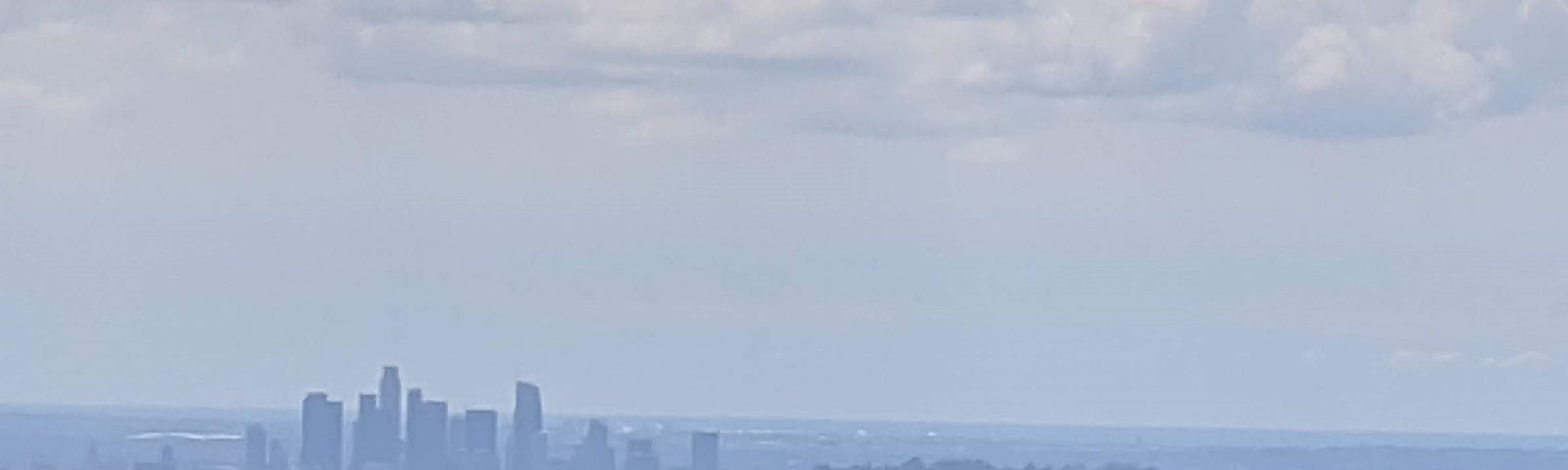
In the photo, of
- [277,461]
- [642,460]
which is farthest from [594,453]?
[277,461]

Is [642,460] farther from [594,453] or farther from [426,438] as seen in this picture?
[426,438]

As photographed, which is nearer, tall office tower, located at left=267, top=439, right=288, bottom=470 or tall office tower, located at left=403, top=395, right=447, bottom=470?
tall office tower, located at left=403, top=395, right=447, bottom=470

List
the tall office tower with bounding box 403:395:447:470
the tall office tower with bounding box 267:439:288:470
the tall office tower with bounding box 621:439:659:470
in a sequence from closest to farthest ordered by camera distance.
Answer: the tall office tower with bounding box 403:395:447:470 → the tall office tower with bounding box 267:439:288:470 → the tall office tower with bounding box 621:439:659:470

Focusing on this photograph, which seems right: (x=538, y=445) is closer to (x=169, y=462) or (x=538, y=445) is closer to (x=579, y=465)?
(x=579, y=465)

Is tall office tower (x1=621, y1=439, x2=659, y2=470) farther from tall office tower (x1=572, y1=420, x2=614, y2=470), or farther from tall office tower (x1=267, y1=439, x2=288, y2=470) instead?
tall office tower (x1=267, y1=439, x2=288, y2=470)

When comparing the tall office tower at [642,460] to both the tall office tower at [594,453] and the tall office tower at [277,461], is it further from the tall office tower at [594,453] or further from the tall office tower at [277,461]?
the tall office tower at [277,461]

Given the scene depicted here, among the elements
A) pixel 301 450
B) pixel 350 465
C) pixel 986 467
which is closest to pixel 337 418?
pixel 301 450
